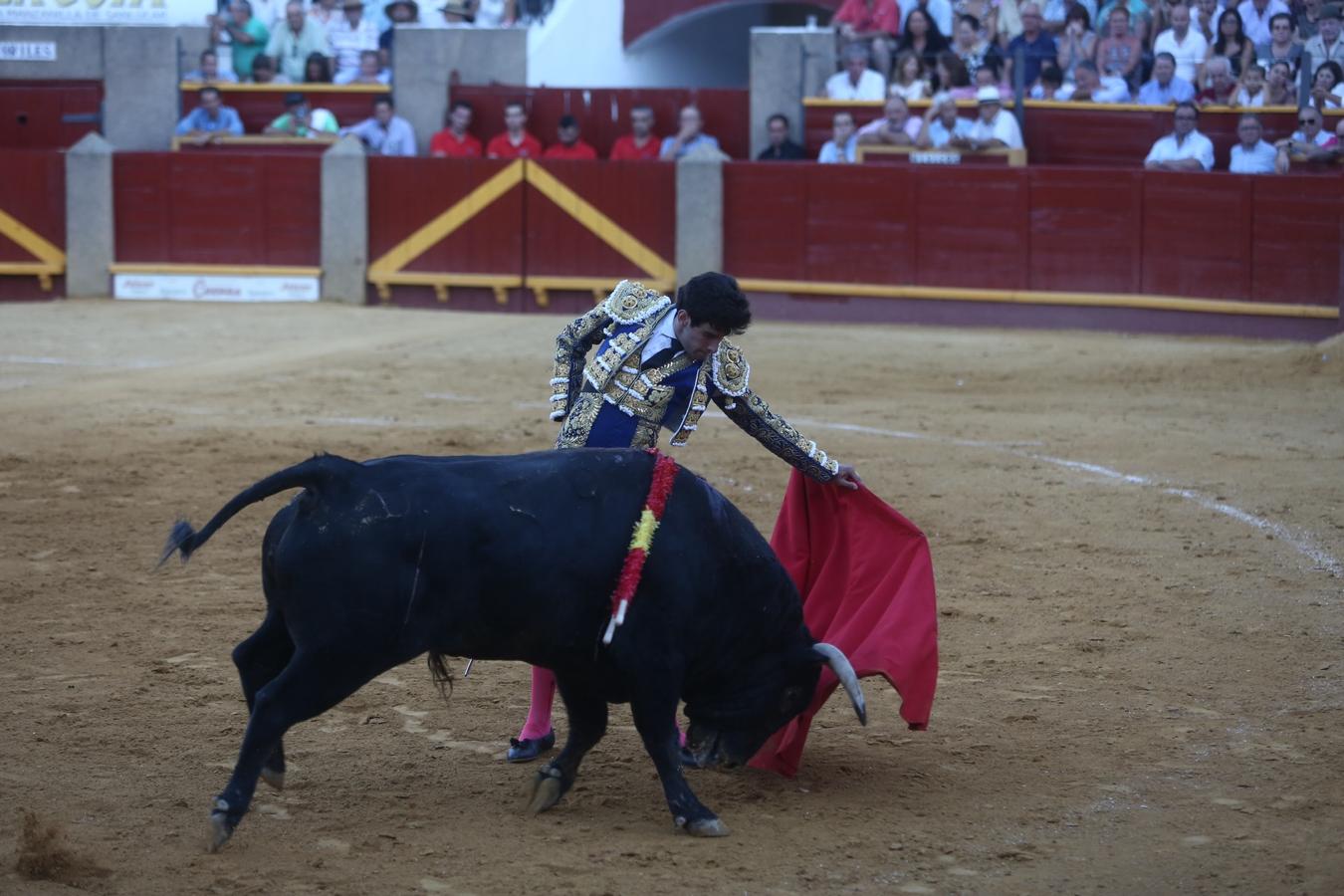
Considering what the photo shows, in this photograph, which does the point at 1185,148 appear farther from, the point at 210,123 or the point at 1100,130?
the point at 210,123

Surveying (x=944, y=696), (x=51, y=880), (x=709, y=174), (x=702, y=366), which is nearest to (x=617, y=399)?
(x=702, y=366)

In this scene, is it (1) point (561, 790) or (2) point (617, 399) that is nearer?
(1) point (561, 790)

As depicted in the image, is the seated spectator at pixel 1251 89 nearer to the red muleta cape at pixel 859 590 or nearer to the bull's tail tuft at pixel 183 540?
the red muleta cape at pixel 859 590

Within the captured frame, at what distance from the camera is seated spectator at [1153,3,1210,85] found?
39.7 feet

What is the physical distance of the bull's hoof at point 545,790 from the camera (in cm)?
360

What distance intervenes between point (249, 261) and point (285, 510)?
36.8 feet

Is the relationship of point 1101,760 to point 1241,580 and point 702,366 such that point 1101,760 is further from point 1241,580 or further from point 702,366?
point 1241,580

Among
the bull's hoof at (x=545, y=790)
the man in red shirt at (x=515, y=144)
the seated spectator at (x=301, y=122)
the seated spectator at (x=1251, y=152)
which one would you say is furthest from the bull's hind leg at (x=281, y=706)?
the seated spectator at (x=301, y=122)

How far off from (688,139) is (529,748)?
1009 cm

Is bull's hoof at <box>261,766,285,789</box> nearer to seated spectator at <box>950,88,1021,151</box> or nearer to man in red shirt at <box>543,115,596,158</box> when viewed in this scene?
seated spectator at <box>950,88,1021,151</box>

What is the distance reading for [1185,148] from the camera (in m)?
11.9

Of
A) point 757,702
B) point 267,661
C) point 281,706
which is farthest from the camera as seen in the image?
point 757,702

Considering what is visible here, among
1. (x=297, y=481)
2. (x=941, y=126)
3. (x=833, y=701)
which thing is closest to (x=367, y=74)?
(x=941, y=126)

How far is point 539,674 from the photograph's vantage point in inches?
156
